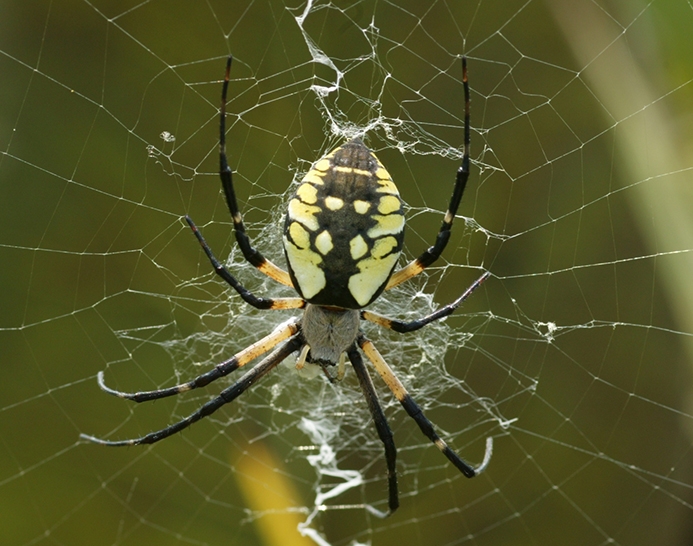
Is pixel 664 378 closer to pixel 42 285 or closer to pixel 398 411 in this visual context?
pixel 398 411

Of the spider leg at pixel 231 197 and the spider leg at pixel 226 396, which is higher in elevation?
the spider leg at pixel 231 197

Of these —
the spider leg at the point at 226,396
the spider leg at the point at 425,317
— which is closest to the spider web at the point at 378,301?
the spider leg at the point at 226,396

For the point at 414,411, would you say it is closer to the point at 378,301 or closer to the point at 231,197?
the point at 378,301

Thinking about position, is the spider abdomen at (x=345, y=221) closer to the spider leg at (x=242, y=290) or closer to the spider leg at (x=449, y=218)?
the spider leg at (x=449, y=218)

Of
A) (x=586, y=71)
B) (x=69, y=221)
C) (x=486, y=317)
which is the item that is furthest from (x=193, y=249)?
(x=586, y=71)

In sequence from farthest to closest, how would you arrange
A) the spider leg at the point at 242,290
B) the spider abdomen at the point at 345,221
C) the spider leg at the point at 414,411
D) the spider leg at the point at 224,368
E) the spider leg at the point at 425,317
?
the spider leg at the point at 414,411
the spider leg at the point at 224,368
the spider leg at the point at 425,317
the spider leg at the point at 242,290
the spider abdomen at the point at 345,221

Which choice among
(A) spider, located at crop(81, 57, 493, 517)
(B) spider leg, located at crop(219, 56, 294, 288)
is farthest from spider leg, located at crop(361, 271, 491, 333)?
(B) spider leg, located at crop(219, 56, 294, 288)

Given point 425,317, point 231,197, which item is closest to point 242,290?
point 231,197

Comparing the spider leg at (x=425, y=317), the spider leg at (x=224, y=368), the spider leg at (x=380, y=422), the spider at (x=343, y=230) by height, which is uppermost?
the spider at (x=343, y=230)

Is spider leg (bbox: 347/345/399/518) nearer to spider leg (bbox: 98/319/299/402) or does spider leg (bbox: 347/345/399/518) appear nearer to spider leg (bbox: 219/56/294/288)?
spider leg (bbox: 98/319/299/402)
